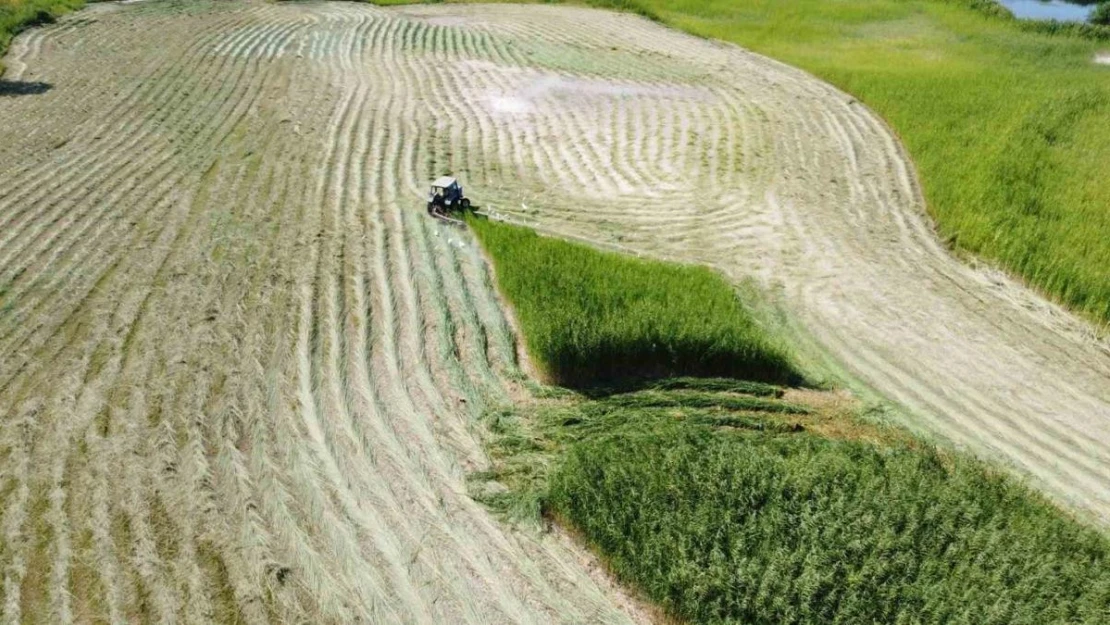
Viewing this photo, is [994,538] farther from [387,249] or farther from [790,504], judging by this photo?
[387,249]

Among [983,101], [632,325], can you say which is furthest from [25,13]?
[983,101]

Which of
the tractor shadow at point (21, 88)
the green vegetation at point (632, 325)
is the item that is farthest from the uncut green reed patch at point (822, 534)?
the tractor shadow at point (21, 88)

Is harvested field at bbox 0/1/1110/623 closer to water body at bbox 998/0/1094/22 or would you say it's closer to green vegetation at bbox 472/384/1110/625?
green vegetation at bbox 472/384/1110/625

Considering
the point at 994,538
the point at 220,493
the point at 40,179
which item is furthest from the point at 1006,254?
the point at 40,179

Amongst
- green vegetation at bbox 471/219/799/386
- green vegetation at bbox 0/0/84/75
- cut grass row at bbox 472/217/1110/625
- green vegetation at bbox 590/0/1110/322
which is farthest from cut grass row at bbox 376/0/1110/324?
green vegetation at bbox 0/0/84/75

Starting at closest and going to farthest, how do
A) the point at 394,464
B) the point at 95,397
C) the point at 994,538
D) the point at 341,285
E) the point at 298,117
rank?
the point at 994,538
the point at 394,464
the point at 95,397
the point at 341,285
the point at 298,117

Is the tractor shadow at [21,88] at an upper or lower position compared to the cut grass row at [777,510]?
upper

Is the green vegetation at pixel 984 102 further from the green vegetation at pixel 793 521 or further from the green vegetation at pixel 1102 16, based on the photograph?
the green vegetation at pixel 793 521
